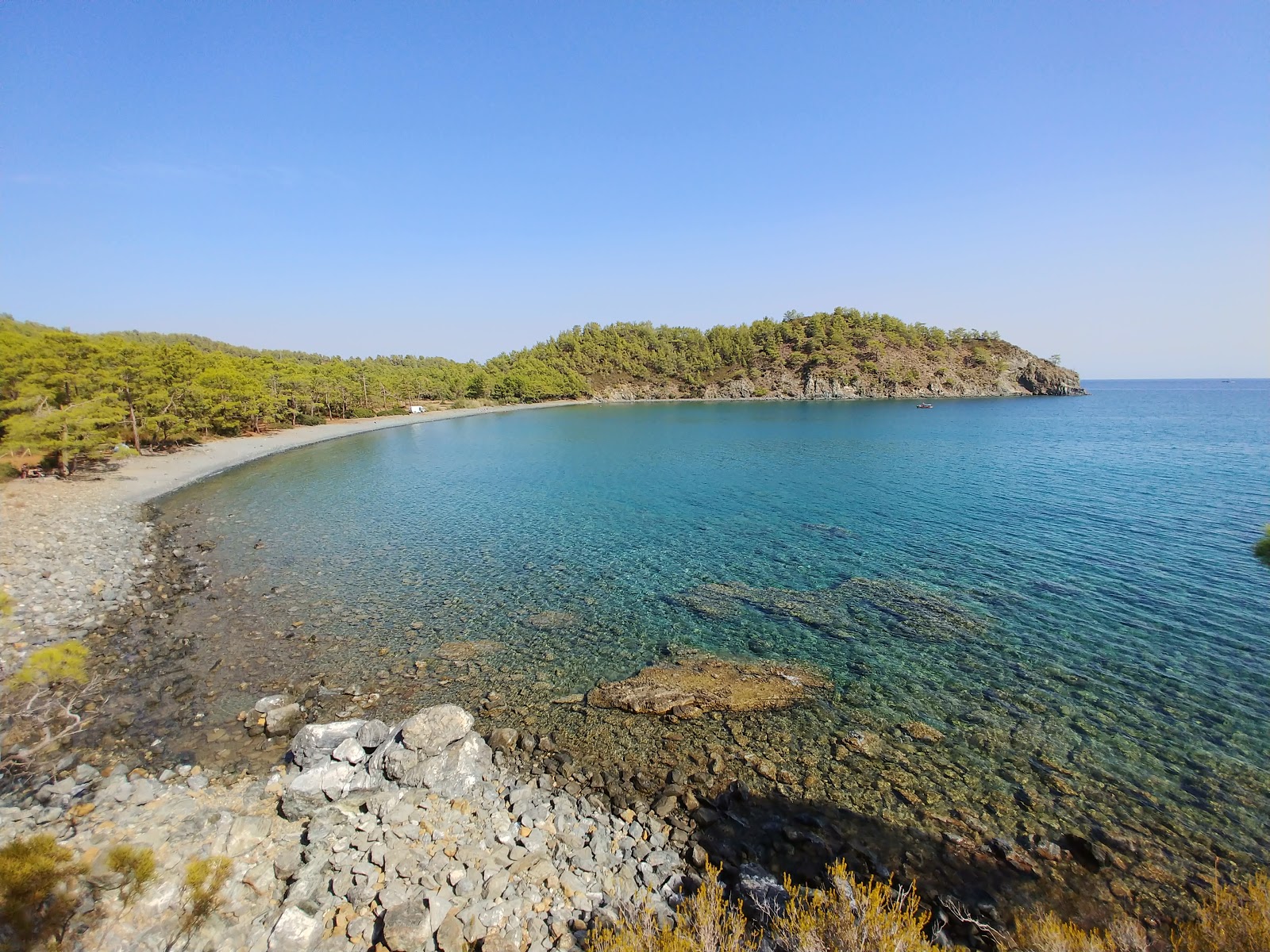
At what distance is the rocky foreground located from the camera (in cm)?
671

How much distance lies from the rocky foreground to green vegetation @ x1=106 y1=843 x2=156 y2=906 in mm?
79

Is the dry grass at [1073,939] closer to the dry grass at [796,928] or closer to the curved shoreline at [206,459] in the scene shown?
the dry grass at [796,928]

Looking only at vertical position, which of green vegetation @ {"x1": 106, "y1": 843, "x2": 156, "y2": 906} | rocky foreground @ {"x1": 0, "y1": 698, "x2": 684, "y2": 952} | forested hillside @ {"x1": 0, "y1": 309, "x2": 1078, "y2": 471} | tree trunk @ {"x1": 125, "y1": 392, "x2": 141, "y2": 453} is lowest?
rocky foreground @ {"x1": 0, "y1": 698, "x2": 684, "y2": 952}

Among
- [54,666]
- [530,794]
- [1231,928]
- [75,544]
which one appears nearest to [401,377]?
[75,544]

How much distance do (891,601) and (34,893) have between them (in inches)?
818

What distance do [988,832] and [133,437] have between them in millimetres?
72683

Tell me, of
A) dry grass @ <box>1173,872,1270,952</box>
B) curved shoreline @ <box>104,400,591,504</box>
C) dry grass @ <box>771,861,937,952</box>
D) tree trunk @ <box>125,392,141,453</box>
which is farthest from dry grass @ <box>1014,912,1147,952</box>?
tree trunk @ <box>125,392,141,453</box>

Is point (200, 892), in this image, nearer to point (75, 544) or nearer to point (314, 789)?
point (314, 789)

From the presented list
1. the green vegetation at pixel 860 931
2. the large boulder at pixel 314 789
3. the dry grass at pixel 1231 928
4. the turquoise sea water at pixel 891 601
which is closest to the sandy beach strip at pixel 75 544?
the turquoise sea water at pixel 891 601

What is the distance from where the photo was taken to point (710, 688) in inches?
541

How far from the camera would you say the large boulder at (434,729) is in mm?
10133

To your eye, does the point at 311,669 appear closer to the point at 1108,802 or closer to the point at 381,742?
the point at 381,742

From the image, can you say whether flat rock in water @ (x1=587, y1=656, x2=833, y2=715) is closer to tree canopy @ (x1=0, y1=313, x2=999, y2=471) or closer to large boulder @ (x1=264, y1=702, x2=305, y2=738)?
large boulder @ (x1=264, y1=702, x2=305, y2=738)

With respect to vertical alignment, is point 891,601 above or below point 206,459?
below
